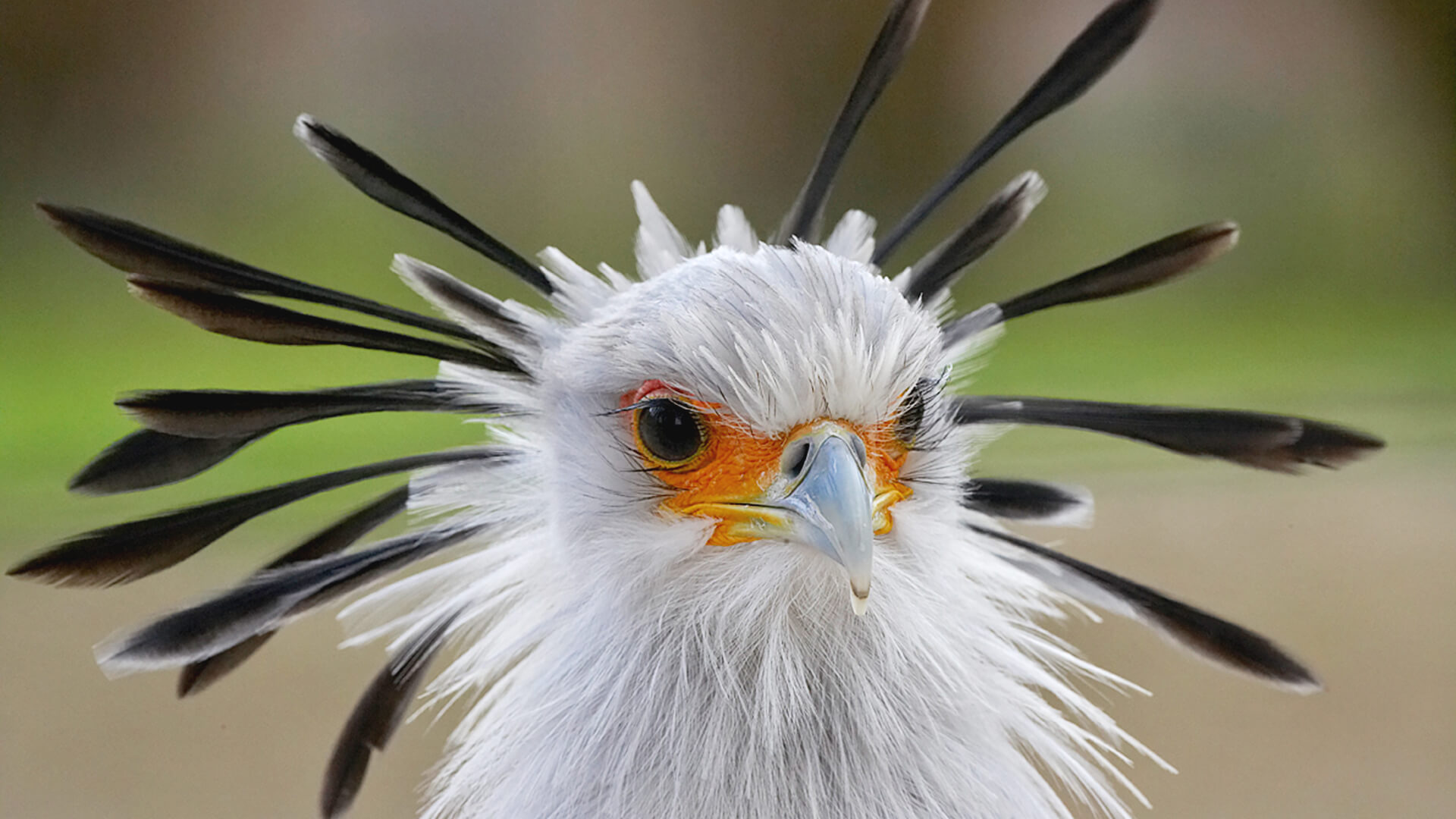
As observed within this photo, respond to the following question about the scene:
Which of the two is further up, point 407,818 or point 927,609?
point 927,609

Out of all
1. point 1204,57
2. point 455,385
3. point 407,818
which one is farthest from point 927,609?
point 1204,57

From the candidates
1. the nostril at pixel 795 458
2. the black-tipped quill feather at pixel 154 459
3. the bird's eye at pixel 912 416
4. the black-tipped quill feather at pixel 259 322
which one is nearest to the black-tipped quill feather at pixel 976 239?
the bird's eye at pixel 912 416

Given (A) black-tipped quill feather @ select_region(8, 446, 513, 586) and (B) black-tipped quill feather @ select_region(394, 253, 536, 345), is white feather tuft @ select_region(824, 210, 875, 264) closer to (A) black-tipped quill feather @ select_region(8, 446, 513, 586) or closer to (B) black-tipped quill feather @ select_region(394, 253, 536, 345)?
(B) black-tipped quill feather @ select_region(394, 253, 536, 345)

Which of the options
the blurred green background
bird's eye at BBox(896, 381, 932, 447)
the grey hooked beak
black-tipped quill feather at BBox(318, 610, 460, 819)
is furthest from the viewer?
the blurred green background

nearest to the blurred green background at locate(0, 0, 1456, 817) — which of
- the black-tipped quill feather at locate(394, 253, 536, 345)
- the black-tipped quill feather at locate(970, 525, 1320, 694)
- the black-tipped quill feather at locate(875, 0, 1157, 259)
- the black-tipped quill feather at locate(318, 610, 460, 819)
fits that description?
the black-tipped quill feather at locate(318, 610, 460, 819)

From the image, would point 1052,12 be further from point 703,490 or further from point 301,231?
point 703,490

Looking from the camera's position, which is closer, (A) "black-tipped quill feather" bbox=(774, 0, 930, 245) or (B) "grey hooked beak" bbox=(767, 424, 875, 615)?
(B) "grey hooked beak" bbox=(767, 424, 875, 615)

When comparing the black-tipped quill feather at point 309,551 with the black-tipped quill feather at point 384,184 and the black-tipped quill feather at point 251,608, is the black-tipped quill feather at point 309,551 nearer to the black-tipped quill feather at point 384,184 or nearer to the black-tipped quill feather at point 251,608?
the black-tipped quill feather at point 251,608
